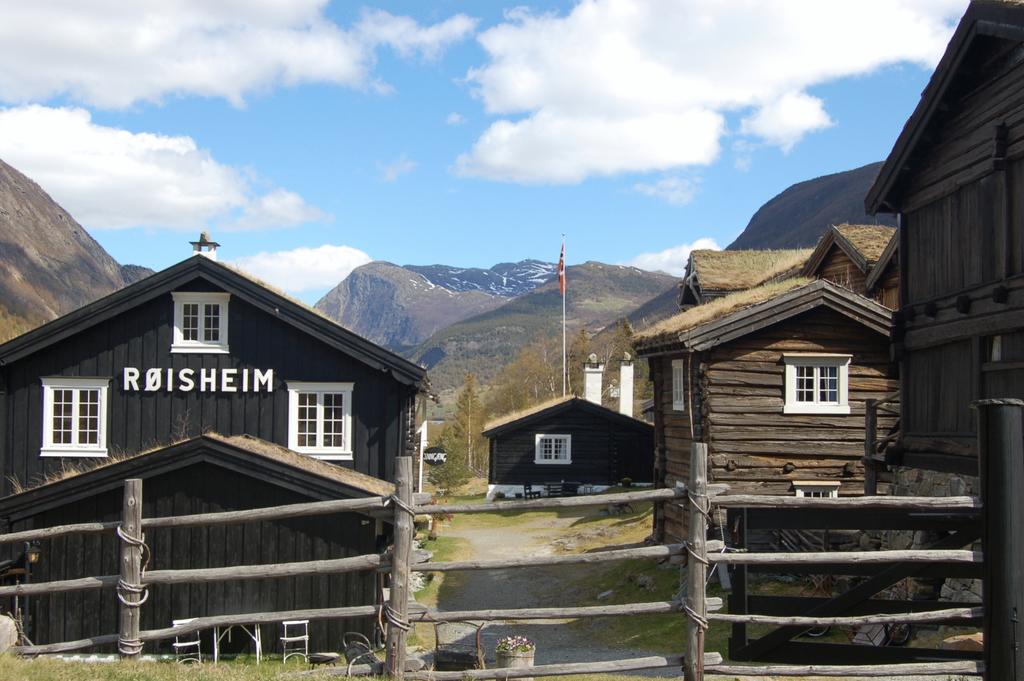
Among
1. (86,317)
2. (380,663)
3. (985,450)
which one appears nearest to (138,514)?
(380,663)

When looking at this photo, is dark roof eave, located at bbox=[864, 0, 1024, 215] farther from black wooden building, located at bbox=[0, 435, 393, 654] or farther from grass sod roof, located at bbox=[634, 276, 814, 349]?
black wooden building, located at bbox=[0, 435, 393, 654]

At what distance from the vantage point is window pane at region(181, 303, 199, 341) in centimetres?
2186

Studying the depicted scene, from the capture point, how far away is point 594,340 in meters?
142

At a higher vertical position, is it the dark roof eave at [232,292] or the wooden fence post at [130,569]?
the dark roof eave at [232,292]

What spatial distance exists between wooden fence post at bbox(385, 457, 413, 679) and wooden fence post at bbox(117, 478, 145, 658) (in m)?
2.35

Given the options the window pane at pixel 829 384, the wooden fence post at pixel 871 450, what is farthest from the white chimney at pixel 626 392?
the wooden fence post at pixel 871 450

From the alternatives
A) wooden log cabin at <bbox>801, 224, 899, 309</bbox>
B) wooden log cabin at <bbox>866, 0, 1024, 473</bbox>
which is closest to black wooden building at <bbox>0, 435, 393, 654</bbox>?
wooden log cabin at <bbox>866, 0, 1024, 473</bbox>

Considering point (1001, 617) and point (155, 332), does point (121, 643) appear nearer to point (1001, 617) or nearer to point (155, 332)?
point (1001, 617)

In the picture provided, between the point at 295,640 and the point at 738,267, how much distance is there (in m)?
23.5

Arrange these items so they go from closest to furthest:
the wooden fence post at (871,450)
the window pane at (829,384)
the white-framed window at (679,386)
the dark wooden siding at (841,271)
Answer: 1. the wooden fence post at (871,450)
2. the window pane at (829,384)
3. the white-framed window at (679,386)
4. the dark wooden siding at (841,271)

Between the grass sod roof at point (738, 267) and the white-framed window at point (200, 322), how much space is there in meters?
17.9

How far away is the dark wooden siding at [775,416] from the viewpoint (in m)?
22.5

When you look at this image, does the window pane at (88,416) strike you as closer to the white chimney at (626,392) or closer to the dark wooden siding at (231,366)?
the dark wooden siding at (231,366)

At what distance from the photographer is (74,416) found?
21.6 meters
